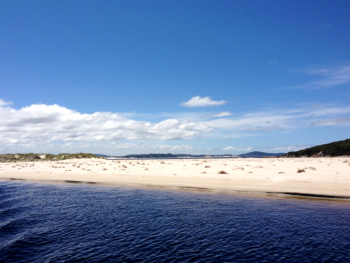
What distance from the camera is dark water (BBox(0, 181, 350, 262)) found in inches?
424

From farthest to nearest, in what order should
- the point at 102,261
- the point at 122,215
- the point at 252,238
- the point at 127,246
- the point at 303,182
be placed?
the point at 303,182 < the point at 122,215 < the point at 252,238 < the point at 127,246 < the point at 102,261

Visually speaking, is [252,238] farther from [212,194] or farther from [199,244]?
[212,194]

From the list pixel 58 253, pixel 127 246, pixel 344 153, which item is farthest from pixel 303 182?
pixel 344 153

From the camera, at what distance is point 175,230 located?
46.2 feet

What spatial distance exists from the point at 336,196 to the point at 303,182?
6.30 m

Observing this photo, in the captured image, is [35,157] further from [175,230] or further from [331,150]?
[331,150]

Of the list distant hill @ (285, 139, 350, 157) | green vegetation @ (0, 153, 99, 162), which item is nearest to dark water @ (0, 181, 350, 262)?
distant hill @ (285, 139, 350, 157)

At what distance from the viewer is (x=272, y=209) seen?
18.5m

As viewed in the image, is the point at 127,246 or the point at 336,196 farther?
the point at 336,196

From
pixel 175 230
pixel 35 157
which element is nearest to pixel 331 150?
pixel 175 230

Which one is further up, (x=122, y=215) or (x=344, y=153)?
(x=344, y=153)

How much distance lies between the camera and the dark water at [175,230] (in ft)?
35.3

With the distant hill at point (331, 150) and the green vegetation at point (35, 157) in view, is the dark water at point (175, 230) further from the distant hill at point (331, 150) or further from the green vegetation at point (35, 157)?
the green vegetation at point (35, 157)

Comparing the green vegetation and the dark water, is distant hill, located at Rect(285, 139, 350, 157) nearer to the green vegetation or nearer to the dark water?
the dark water
